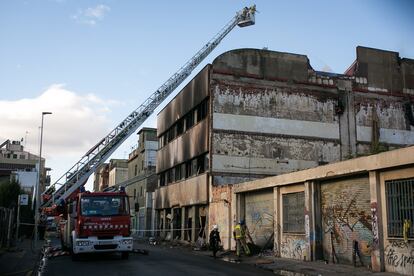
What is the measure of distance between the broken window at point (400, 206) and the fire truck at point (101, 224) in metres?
9.71

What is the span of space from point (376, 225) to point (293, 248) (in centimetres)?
582

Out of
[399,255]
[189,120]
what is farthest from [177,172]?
[399,255]

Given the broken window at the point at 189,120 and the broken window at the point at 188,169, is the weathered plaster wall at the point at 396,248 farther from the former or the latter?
the broken window at the point at 189,120

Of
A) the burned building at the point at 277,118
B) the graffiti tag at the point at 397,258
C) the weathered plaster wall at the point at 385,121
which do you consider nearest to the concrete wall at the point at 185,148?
the burned building at the point at 277,118

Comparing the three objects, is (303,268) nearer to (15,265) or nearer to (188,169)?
(15,265)

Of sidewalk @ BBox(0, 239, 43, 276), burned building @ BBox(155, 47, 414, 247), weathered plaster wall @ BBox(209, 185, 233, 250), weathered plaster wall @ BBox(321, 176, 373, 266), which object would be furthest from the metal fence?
weathered plaster wall @ BBox(321, 176, 373, 266)

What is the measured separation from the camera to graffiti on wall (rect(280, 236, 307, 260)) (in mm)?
20047

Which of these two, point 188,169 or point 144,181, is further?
point 144,181

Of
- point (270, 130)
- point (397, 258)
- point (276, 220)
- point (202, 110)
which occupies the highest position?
point (202, 110)

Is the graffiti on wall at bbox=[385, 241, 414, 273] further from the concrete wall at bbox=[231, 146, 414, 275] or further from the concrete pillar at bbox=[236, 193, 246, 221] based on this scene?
the concrete pillar at bbox=[236, 193, 246, 221]

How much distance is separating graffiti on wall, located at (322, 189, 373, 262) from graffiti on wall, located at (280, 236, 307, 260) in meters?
1.28

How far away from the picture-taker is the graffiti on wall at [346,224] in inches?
659

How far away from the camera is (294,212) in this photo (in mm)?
21203

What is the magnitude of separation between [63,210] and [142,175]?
103ft
